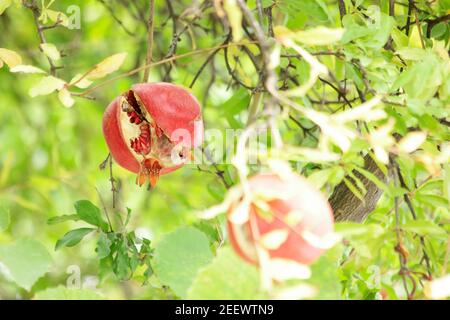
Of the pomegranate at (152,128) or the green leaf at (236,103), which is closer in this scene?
the pomegranate at (152,128)

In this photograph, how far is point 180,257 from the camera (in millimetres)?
719

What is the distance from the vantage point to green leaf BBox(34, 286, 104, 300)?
2.14ft

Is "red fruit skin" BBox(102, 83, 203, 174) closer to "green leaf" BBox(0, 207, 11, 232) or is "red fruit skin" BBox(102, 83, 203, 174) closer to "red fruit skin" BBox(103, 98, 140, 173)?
"red fruit skin" BBox(103, 98, 140, 173)

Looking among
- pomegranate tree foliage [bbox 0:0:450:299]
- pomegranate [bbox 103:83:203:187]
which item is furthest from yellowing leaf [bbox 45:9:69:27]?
pomegranate [bbox 103:83:203:187]

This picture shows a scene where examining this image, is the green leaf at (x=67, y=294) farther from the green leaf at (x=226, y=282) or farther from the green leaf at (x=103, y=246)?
the green leaf at (x=103, y=246)

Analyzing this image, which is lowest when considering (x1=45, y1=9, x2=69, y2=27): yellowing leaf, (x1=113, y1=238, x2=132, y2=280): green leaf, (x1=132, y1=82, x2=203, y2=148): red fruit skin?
(x1=113, y1=238, x2=132, y2=280): green leaf

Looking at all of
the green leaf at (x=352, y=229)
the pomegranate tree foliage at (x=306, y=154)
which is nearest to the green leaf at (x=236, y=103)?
the pomegranate tree foliage at (x=306, y=154)

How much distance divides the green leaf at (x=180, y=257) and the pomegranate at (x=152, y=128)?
0.23 meters

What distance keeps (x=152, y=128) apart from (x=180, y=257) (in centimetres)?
35

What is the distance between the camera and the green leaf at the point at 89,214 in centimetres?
95

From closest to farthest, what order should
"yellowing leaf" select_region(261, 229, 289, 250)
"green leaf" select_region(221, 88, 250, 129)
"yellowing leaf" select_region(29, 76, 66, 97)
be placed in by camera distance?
"yellowing leaf" select_region(261, 229, 289, 250) → "yellowing leaf" select_region(29, 76, 66, 97) → "green leaf" select_region(221, 88, 250, 129)

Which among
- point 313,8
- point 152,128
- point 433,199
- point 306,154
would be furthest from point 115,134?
point 306,154

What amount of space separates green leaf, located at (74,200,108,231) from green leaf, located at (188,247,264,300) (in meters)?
0.35
